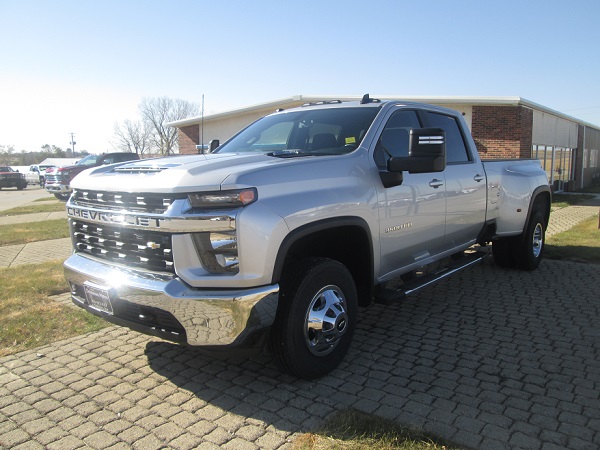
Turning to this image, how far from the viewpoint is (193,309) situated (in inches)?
114

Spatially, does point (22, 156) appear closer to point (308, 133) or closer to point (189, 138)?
point (189, 138)

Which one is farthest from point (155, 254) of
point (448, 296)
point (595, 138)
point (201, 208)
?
point (595, 138)

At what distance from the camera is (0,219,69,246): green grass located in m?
10.3

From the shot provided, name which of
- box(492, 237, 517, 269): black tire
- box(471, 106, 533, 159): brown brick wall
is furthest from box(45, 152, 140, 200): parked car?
box(492, 237, 517, 269): black tire

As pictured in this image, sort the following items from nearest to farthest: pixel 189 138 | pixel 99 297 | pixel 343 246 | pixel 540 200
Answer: pixel 99 297, pixel 343 246, pixel 540 200, pixel 189 138

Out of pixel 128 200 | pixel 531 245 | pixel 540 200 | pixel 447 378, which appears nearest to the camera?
pixel 128 200

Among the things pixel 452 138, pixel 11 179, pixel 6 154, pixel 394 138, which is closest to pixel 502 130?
pixel 452 138

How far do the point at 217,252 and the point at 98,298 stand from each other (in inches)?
41.1

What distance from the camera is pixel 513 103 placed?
1594 cm

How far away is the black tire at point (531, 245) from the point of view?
6680 millimetres

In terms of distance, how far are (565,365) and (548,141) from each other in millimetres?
18286

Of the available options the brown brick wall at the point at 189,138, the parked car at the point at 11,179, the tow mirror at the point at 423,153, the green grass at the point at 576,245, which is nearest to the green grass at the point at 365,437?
the tow mirror at the point at 423,153

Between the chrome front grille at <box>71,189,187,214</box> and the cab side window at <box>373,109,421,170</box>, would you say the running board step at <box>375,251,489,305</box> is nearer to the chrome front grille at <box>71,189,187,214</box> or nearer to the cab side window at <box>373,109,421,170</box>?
the cab side window at <box>373,109,421,170</box>

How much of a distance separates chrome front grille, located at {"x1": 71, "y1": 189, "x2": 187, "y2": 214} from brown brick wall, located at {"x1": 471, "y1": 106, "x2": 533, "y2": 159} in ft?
49.6
